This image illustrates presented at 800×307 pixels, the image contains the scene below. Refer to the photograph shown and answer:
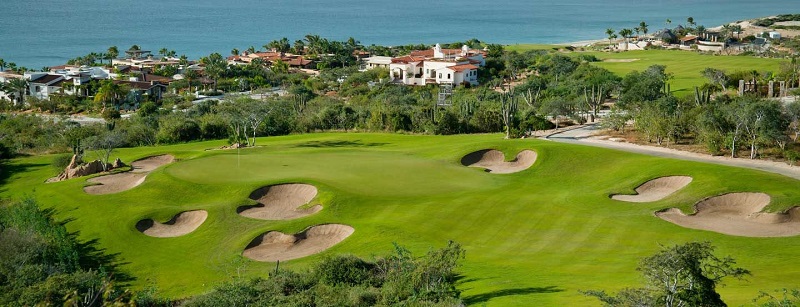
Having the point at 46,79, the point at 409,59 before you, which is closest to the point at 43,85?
the point at 46,79

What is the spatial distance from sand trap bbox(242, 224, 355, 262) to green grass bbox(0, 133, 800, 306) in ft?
1.46

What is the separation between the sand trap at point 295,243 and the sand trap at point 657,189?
15.1m

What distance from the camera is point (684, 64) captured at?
365 feet

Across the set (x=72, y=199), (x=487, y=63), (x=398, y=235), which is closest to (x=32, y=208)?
(x=72, y=199)

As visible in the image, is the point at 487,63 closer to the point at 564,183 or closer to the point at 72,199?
the point at 564,183

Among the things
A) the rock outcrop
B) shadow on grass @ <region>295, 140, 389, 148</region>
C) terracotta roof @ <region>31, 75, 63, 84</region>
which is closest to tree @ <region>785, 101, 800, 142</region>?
shadow on grass @ <region>295, 140, 389, 148</region>

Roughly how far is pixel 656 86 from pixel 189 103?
5571 centimetres

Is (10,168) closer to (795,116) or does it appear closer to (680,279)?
(680,279)

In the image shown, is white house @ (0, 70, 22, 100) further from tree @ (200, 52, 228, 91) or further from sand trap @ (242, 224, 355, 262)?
sand trap @ (242, 224, 355, 262)

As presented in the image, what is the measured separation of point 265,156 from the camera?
51.9 meters

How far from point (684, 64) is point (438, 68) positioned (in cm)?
3436

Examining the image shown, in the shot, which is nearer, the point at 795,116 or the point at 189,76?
the point at 795,116

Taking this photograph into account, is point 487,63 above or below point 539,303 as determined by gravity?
above

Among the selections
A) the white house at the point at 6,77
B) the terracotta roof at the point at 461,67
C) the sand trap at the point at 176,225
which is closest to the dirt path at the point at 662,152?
the sand trap at the point at 176,225
